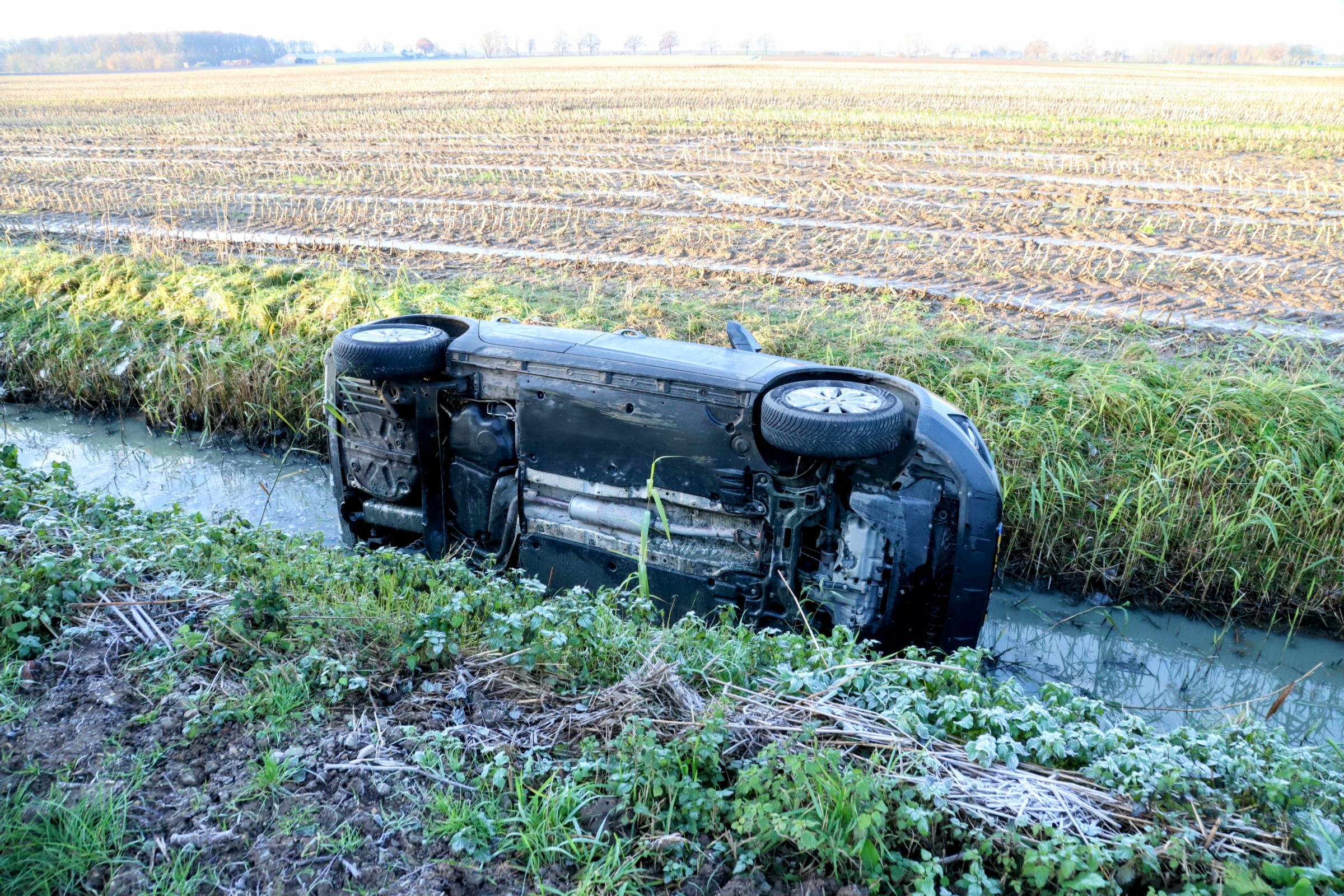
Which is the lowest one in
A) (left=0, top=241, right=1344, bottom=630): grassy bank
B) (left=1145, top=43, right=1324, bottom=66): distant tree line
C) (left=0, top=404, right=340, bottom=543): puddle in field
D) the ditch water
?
(left=0, top=404, right=340, bottom=543): puddle in field

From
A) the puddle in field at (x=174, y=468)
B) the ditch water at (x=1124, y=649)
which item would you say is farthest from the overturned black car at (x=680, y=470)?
the puddle in field at (x=174, y=468)

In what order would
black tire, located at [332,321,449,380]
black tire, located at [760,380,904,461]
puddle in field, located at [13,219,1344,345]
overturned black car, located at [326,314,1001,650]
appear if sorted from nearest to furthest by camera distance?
black tire, located at [760,380,904,461] → overturned black car, located at [326,314,1001,650] → black tire, located at [332,321,449,380] → puddle in field, located at [13,219,1344,345]

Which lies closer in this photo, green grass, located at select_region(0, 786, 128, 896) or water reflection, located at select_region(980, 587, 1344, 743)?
green grass, located at select_region(0, 786, 128, 896)

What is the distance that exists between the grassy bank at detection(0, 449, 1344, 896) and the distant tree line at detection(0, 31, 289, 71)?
3529 inches

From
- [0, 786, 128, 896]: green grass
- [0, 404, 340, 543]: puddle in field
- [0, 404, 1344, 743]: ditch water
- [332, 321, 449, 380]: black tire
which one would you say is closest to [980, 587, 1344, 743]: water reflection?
[0, 404, 1344, 743]: ditch water

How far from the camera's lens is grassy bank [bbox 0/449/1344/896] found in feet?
6.95

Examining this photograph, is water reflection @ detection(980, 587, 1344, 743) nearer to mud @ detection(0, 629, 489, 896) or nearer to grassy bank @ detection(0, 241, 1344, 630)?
grassy bank @ detection(0, 241, 1344, 630)

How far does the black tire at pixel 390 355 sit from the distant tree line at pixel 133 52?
289 feet

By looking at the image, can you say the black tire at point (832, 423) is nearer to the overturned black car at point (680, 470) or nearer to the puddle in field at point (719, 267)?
the overturned black car at point (680, 470)

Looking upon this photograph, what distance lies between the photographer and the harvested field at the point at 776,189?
32.1 ft

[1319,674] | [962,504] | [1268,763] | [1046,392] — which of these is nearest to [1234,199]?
[1046,392]

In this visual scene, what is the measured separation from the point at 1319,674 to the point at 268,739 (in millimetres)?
5085

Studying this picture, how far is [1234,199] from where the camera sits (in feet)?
45.1

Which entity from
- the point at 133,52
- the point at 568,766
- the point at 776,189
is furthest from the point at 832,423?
the point at 133,52
